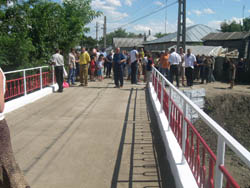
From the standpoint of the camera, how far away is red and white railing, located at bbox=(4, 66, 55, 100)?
28.5 ft

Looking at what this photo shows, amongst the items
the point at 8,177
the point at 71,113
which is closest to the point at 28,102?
the point at 71,113

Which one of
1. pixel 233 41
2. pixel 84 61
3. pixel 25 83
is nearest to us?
pixel 25 83

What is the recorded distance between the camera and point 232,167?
383 inches

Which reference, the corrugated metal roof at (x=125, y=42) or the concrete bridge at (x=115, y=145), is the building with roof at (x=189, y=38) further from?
the corrugated metal roof at (x=125, y=42)

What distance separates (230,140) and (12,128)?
540 centimetres

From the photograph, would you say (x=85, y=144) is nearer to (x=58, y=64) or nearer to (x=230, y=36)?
(x=58, y=64)

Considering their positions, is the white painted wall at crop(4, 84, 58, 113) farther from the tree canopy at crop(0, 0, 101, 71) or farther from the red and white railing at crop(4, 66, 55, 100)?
the tree canopy at crop(0, 0, 101, 71)

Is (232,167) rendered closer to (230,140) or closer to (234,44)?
(230,140)

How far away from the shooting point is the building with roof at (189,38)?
39.1 m

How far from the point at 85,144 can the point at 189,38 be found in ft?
121

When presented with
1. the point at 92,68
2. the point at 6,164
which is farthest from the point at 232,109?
the point at 6,164

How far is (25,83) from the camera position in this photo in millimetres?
9195

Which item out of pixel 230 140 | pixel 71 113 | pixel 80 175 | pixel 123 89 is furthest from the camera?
pixel 123 89

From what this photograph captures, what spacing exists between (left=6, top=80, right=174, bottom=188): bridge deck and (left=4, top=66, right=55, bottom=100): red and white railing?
2.21 feet
